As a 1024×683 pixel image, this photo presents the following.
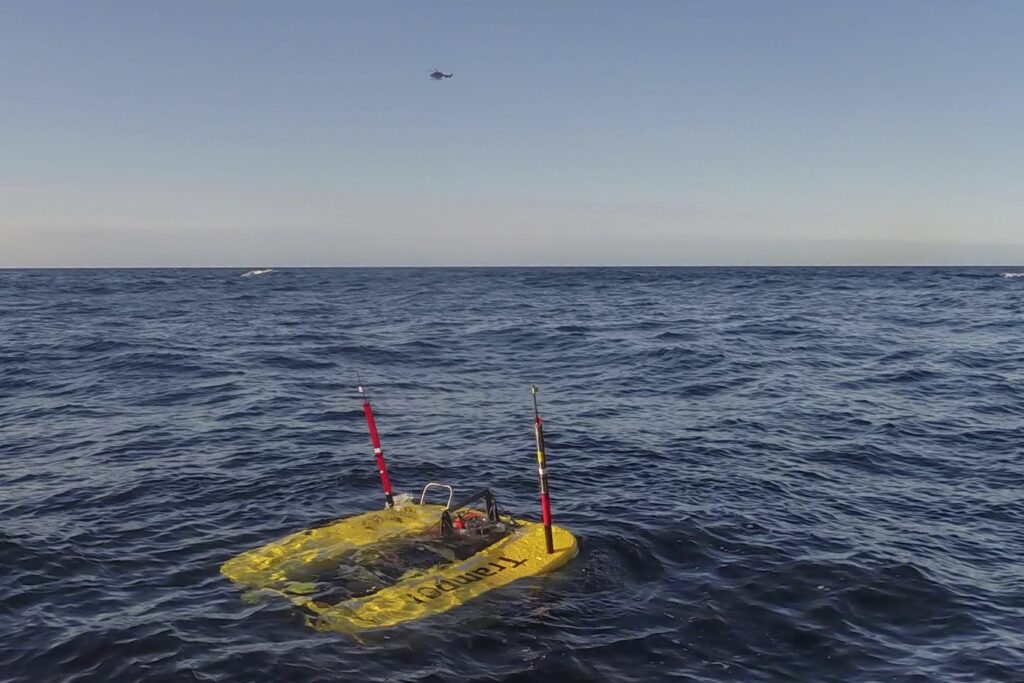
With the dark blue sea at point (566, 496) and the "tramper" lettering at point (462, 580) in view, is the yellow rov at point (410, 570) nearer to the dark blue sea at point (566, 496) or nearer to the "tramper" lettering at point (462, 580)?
the "tramper" lettering at point (462, 580)

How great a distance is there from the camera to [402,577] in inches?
500

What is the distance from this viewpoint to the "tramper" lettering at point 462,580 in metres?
12.2

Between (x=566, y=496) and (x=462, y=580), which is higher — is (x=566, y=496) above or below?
below

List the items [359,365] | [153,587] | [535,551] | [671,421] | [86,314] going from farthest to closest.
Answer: [86,314]
[359,365]
[671,421]
[535,551]
[153,587]

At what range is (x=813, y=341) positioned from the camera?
4219 centimetres

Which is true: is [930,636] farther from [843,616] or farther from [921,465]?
[921,465]

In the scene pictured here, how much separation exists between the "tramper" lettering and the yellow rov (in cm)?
2

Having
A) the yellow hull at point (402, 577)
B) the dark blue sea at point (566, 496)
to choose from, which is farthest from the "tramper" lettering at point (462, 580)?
the dark blue sea at point (566, 496)

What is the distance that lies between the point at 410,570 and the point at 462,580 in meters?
0.97

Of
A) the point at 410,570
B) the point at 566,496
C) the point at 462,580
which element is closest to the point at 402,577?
the point at 410,570

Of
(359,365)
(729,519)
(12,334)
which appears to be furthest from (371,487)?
(12,334)

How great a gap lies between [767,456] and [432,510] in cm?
1033

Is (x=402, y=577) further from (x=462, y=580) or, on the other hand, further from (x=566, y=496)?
(x=566, y=496)

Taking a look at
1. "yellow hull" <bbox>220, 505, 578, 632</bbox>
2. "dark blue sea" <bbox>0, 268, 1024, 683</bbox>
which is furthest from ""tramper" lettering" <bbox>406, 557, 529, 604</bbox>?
"dark blue sea" <bbox>0, 268, 1024, 683</bbox>
